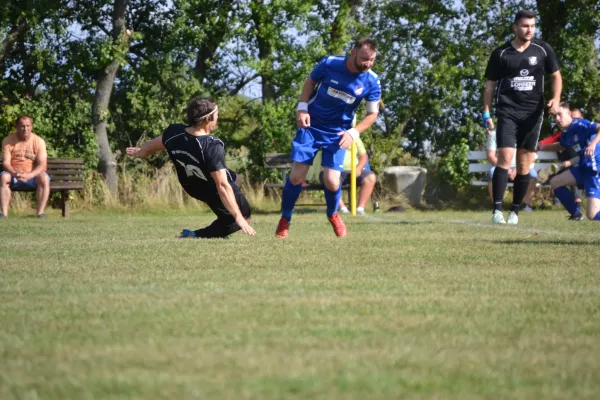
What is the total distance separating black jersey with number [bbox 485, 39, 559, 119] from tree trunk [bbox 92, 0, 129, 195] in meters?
10.7

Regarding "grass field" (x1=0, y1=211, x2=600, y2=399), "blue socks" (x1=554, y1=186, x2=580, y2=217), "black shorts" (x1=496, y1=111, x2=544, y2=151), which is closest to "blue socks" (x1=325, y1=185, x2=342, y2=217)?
"grass field" (x1=0, y1=211, x2=600, y2=399)

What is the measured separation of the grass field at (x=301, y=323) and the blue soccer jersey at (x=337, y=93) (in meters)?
1.93

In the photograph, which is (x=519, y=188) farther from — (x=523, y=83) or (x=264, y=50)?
(x=264, y=50)

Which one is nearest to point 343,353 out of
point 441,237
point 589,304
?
point 589,304

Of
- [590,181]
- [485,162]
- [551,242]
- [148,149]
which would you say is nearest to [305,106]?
[148,149]

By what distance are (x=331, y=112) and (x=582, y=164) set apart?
4735mm

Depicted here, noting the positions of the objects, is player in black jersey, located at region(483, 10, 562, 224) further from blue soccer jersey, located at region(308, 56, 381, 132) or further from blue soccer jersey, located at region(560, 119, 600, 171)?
blue soccer jersey, located at region(560, 119, 600, 171)

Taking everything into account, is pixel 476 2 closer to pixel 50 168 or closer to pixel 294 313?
pixel 50 168

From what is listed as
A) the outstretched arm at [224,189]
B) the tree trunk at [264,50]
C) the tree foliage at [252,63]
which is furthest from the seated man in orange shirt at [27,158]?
the outstretched arm at [224,189]

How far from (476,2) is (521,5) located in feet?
3.47

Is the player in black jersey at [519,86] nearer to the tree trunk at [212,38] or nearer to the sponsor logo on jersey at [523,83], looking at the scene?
the sponsor logo on jersey at [523,83]

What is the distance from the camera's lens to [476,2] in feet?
74.1

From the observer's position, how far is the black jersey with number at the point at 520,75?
1089cm

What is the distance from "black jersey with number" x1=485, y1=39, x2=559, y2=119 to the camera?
10.9m
